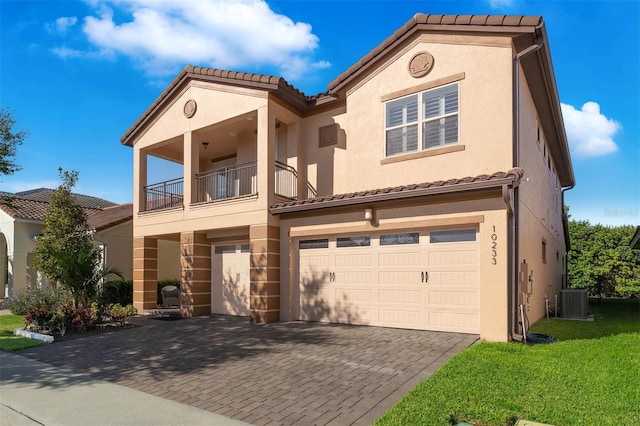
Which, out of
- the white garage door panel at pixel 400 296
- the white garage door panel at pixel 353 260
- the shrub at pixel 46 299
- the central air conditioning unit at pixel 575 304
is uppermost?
the white garage door panel at pixel 353 260

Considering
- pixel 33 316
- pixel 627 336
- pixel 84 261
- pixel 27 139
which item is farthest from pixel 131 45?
pixel 627 336

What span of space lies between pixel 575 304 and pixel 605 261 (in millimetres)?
18010

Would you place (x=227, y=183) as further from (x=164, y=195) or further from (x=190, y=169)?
(x=164, y=195)

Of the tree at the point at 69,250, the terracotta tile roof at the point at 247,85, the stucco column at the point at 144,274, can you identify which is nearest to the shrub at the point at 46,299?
the tree at the point at 69,250

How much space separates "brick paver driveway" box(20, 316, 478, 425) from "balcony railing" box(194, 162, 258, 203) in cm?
539

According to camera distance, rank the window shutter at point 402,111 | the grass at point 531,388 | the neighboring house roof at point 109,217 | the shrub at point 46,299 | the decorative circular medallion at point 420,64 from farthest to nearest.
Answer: the neighboring house roof at point 109,217 → the shrub at point 46,299 → the window shutter at point 402,111 → the decorative circular medallion at point 420,64 → the grass at point 531,388

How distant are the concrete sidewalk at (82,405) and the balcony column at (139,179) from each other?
395 inches

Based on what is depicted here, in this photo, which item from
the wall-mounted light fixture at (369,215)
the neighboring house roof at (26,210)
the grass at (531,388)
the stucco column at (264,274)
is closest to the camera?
the grass at (531,388)

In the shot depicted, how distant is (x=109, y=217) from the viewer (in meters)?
21.8

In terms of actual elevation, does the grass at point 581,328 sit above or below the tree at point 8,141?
below

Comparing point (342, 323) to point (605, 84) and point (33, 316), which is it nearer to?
point (33, 316)

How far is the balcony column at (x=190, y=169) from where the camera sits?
1435 centimetres

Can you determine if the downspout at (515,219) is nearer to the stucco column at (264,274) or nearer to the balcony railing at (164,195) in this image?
the stucco column at (264,274)

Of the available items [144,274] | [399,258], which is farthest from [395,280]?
[144,274]
